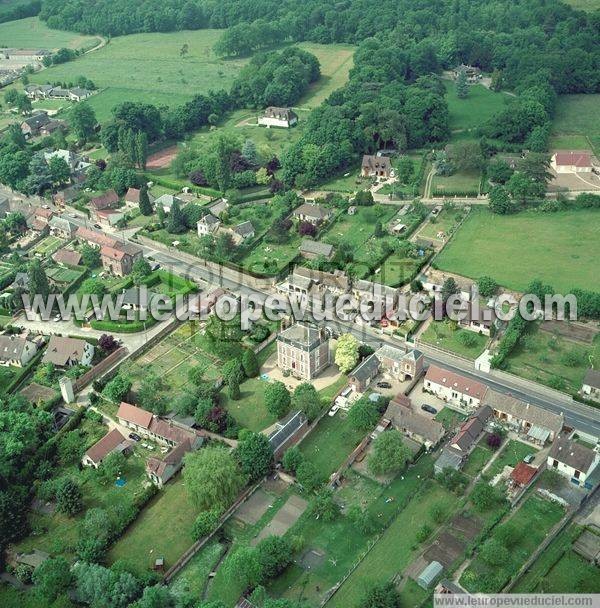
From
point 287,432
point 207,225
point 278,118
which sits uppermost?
point 278,118

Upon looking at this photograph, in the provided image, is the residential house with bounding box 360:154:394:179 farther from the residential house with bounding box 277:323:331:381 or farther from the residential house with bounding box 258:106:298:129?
the residential house with bounding box 277:323:331:381

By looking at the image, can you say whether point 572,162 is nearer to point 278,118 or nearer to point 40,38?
point 278,118

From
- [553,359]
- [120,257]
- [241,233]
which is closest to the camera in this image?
[553,359]

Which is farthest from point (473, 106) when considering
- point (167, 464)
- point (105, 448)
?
point (105, 448)

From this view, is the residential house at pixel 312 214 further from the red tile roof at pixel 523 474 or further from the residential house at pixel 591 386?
the red tile roof at pixel 523 474

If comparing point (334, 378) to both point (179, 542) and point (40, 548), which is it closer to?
point (179, 542)

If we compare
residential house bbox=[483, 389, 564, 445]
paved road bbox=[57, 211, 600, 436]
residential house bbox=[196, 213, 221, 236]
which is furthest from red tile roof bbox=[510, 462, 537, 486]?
residential house bbox=[196, 213, 221, 236]

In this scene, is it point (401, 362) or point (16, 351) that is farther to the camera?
point (16, 351)
